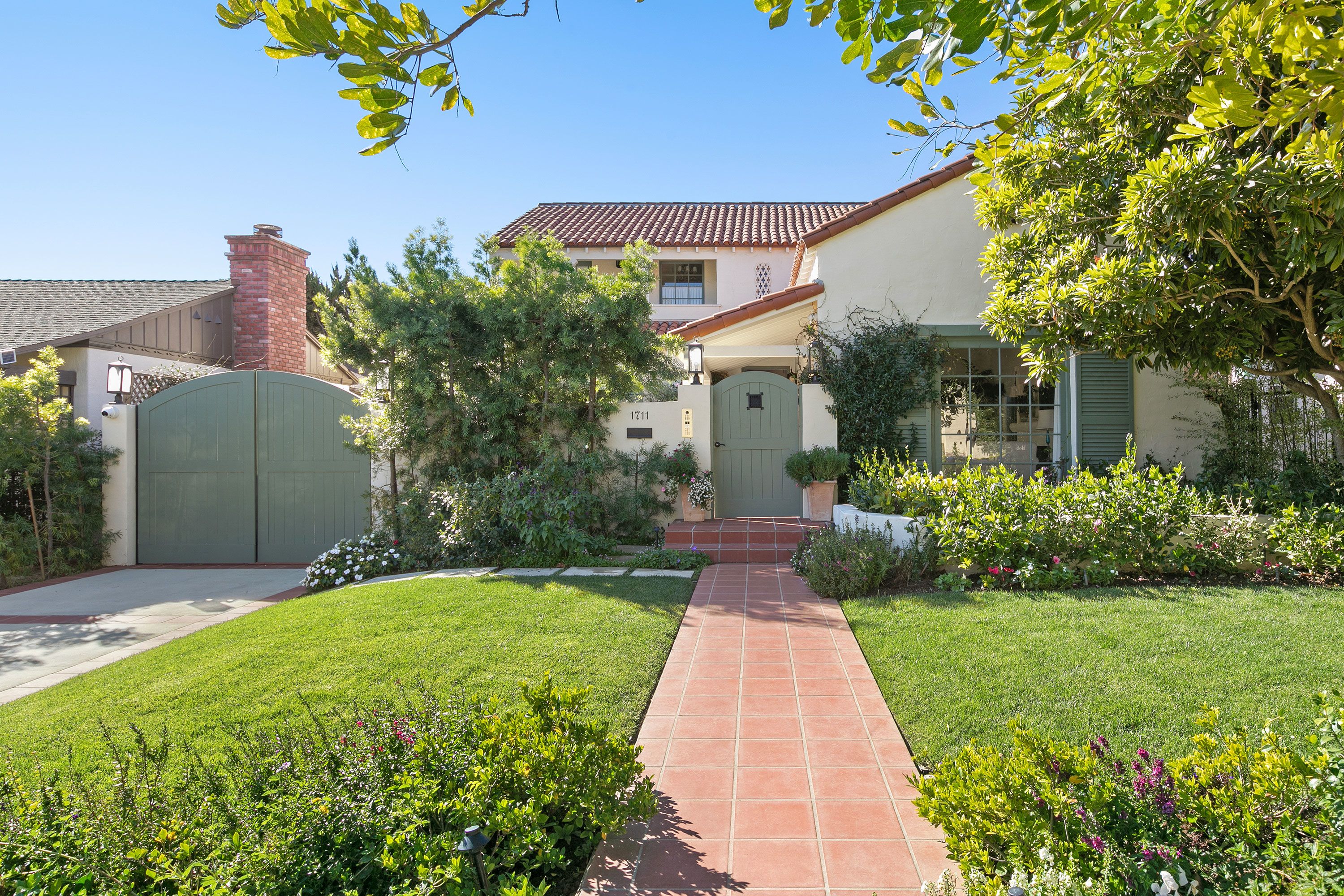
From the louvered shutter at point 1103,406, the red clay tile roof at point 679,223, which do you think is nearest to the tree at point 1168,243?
the louvered shutter at point 1103,406

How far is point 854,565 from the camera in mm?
6613

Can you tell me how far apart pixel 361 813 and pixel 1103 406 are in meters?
10.9

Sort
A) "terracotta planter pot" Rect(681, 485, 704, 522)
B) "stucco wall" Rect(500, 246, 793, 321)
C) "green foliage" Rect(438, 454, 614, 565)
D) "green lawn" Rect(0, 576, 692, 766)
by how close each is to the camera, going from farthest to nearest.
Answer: "stucco wall" Rect(500, 246, 793, 321), "terracotta planter pot" Rect(681, 485, 704, 522), "green foliage" Rect(438, 454, 614, 565), "green lawn" Rect(0, 576, 692, 766)

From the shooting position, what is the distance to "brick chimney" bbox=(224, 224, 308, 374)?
46.6 ft

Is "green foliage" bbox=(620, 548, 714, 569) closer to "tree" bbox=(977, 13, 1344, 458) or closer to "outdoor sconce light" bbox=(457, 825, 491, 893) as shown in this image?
"tree" bbox=(977, 13, 1344, 458)

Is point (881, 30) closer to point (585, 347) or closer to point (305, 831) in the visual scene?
point (305, 831)

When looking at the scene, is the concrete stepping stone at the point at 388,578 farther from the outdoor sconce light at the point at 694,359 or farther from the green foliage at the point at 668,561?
the outdoor sconce light at the point at 694,359

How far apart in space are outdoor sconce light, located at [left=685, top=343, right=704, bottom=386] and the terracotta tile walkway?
5.69m

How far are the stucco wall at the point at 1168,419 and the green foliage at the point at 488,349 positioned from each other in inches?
270

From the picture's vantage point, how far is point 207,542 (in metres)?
10.5

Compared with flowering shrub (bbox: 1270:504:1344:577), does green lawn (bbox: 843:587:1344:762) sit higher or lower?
lower

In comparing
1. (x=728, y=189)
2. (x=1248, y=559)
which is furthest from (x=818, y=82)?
(x=728, y=189)

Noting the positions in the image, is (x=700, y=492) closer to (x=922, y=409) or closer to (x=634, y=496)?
(x=634, y=496)

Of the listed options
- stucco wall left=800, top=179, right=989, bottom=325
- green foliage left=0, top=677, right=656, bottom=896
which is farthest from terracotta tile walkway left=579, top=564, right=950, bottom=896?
stucco wall left=800, top=179, right=989, bottom=325
